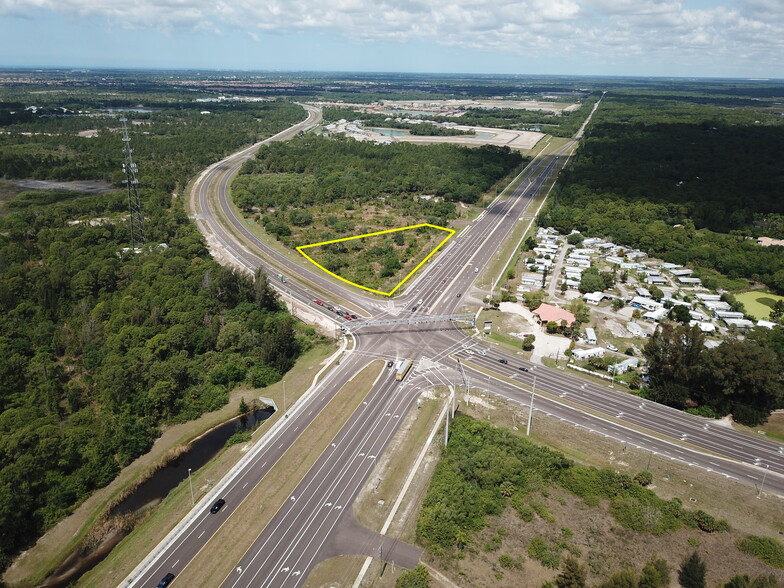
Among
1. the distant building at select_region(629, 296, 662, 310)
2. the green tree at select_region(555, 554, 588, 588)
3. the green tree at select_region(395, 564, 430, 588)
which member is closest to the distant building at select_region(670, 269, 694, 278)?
the distant building at select_region(629, 296, 662, 310)

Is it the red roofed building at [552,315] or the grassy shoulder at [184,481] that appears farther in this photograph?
the red roofed building at [552,315]

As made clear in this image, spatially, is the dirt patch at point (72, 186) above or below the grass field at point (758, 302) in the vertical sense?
above

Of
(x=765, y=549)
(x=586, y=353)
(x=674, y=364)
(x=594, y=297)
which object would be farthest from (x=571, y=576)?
(x=594, y=297)

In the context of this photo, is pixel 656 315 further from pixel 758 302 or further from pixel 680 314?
pixel 758 302

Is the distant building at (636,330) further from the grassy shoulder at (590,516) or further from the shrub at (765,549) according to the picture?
the shrub at (765,549)

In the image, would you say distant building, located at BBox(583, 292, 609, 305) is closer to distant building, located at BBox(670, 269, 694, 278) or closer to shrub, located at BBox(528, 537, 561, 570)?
distant building, located at BBox(670, 269, 694, 278)

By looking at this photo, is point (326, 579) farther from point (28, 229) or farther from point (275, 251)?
point (28, 229)

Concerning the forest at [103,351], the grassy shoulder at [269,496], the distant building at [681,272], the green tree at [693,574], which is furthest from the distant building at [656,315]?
the forest at [103,351]
